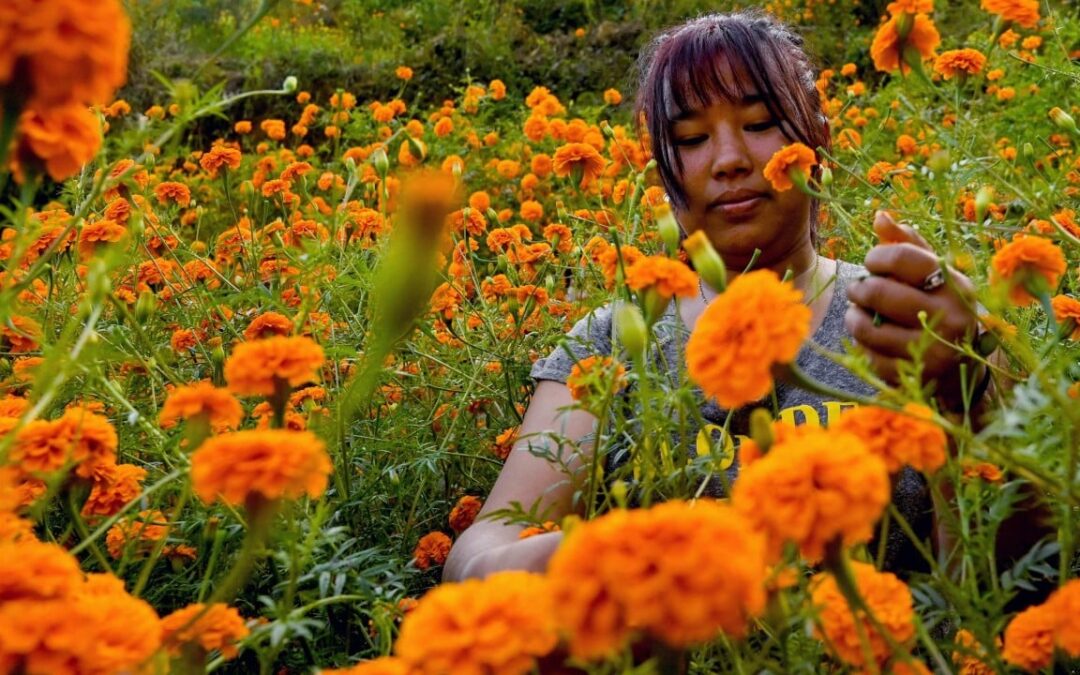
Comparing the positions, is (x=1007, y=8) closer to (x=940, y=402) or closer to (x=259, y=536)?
(x=940, y=402)

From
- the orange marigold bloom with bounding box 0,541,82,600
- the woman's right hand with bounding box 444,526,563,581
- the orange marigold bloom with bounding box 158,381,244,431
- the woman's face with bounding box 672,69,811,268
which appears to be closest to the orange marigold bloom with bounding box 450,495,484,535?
the woman's right hand with bounding box 444,526,563,581

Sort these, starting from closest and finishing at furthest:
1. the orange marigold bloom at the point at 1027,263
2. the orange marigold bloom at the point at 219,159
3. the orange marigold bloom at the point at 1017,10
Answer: the orange marigold bloom at the point at 1027,263 < the orange marigold bloom at the point at 1017,10 < the orange marigold bloom at the point at 219,159

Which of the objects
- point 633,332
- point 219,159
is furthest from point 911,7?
point 219,159

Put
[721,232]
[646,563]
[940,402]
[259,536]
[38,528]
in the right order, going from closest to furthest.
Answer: [646,563] → [259,536] → [940,402] → [38,528] → [721,232]

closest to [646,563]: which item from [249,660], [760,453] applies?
[760,453]

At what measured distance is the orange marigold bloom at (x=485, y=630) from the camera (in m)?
0.43

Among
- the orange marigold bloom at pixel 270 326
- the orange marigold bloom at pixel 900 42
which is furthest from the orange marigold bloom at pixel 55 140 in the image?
the orange marigold bloom at pixel 900 42

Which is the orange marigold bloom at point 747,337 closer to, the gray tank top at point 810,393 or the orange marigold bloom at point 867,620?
the orange marigold bloom at point 867,620

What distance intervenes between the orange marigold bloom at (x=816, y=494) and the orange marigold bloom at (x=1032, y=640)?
0.50 feet

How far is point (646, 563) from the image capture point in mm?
396

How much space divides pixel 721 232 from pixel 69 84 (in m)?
1.01

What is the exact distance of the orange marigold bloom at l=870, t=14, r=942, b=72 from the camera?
39.4 inches

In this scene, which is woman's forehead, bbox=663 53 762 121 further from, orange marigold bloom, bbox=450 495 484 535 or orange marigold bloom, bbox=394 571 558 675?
orange marigold bloom, bbox=394 571 558 675

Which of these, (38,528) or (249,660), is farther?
(38,528)
